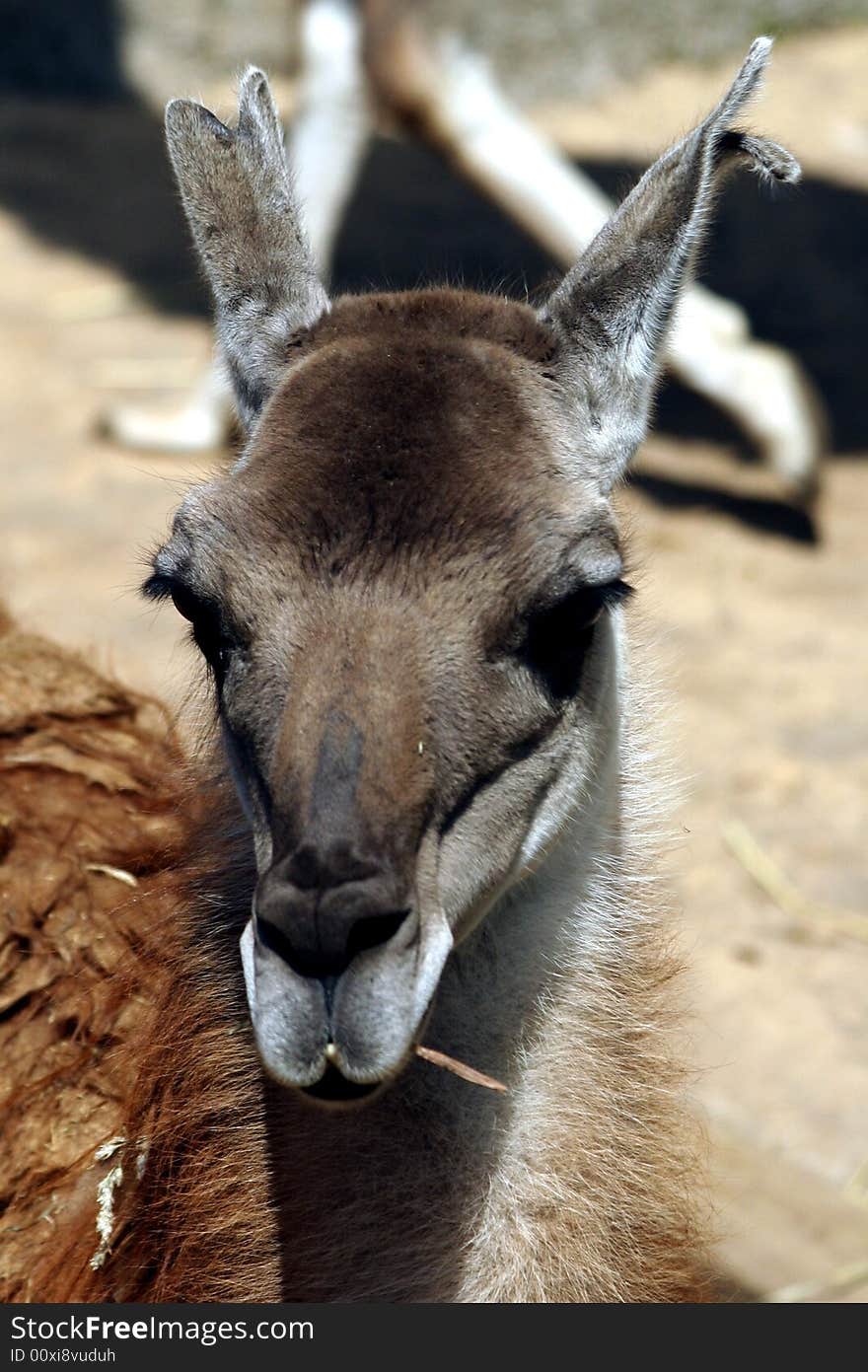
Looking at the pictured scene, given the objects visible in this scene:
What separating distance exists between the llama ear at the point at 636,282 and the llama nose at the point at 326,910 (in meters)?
1.16

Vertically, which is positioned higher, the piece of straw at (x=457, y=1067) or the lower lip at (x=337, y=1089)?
the lower lip at (x=337, y=1089)

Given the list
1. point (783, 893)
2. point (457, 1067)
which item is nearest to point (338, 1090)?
point (457, 1067)

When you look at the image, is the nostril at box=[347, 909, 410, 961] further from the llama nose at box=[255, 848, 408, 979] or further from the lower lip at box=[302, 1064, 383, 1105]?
the lower lip at box=[302, 1064, 383, 1105]

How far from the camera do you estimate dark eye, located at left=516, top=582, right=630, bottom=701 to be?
2887mm

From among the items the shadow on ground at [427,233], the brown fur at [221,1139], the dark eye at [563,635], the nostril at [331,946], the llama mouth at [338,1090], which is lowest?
the shadow on ground at [427,233]

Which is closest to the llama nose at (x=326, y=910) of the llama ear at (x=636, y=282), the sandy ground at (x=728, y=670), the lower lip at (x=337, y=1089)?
the lower lip at (x=337, y=1089)

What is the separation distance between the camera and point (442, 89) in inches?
353

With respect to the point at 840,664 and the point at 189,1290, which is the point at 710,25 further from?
the point at 189,1290

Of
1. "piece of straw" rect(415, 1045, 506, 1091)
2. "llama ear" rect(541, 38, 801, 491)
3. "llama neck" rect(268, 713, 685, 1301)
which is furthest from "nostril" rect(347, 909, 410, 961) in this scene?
"llama ear" rect(541, 38, 801, 491)

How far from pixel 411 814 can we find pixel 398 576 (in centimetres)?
43

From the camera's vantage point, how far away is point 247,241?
11.2 ft

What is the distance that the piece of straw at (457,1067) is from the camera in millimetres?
2986

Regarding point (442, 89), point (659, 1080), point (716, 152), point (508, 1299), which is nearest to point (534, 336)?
point (716, 152)

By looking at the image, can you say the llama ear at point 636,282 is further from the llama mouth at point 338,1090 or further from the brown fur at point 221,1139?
the llama mouth at point 338,1090
